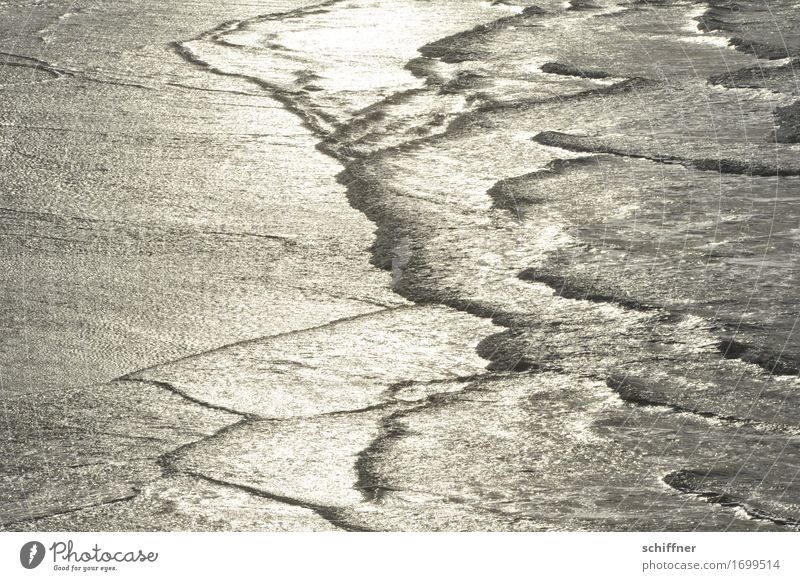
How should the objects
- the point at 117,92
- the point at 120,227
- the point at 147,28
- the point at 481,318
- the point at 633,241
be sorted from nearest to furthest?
the point at 481,318 → the point at 633,241 → the point at 120,227 → the point at 117,92 → the point at 147,28

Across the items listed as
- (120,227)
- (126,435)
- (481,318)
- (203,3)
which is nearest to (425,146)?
(120,227)

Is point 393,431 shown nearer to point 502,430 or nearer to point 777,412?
point 502,430

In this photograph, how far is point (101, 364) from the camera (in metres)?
1.95

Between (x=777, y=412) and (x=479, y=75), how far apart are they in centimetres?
217

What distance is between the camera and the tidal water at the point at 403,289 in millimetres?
1608

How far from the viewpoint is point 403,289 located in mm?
2240
